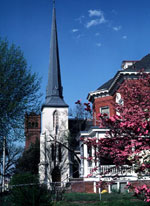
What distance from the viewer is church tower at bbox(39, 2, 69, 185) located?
49.3 metres

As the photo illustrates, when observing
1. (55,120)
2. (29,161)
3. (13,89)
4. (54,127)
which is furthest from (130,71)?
(29,161)

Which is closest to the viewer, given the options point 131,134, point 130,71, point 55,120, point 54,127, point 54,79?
point 131,134

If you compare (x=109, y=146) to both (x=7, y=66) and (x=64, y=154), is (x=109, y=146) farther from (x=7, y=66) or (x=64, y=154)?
(x=64, y=154)

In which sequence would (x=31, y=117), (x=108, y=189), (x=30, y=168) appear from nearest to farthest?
(x=31, y=117), (x=108, y=189), (x=30, y=168)

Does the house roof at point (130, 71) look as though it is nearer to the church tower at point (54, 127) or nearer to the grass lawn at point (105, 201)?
the grass lawn at point (105, 201)

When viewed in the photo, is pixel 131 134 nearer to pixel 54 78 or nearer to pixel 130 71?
pixel 130 71

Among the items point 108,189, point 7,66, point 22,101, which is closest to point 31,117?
point 22,101

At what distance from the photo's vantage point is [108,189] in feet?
64.2

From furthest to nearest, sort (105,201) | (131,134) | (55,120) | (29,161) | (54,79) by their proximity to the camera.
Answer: (54,79) → (55,120) → (29,161) → (105,201) → (131,134)

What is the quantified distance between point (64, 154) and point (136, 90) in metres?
44.1

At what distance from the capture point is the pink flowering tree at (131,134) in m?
6.20

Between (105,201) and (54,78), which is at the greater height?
(54,78)

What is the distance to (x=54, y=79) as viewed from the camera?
56.1 m

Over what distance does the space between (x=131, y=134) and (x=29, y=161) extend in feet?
159
